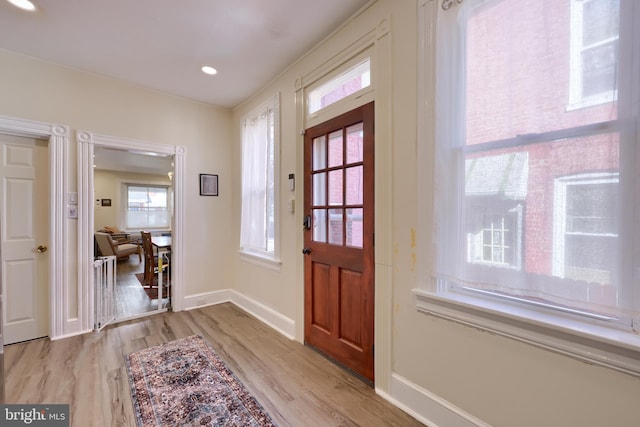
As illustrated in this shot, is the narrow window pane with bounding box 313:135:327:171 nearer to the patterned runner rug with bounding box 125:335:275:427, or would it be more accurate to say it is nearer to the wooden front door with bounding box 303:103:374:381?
the wooden front door with bounding box 303:103:374:381

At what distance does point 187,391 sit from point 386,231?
178 cm

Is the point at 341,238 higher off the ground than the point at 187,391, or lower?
higher

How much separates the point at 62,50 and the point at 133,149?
1.02 metres

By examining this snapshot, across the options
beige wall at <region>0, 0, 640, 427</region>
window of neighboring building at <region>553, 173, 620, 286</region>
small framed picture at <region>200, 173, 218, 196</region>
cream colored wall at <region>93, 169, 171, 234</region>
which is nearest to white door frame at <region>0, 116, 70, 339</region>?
beige wall at <region>0, 0, 640, 427</region>

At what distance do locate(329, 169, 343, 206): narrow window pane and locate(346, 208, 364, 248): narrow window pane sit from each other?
6.0 inches

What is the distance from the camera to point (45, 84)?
2639 millimetres

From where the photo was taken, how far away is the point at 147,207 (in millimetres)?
8344

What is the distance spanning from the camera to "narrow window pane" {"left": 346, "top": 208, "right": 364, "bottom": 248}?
80.7 inches

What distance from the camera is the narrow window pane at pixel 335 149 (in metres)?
2.21

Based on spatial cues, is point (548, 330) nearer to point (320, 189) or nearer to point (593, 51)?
point (593, 51)

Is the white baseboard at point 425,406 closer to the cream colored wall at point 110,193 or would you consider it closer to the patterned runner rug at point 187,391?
the patterned runner rug at point 187,391

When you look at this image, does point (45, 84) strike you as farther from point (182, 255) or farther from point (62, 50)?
point (182, 255)

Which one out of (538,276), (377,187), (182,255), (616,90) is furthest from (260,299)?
(616,90)

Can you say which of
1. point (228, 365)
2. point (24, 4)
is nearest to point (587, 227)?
point (228, 365)
